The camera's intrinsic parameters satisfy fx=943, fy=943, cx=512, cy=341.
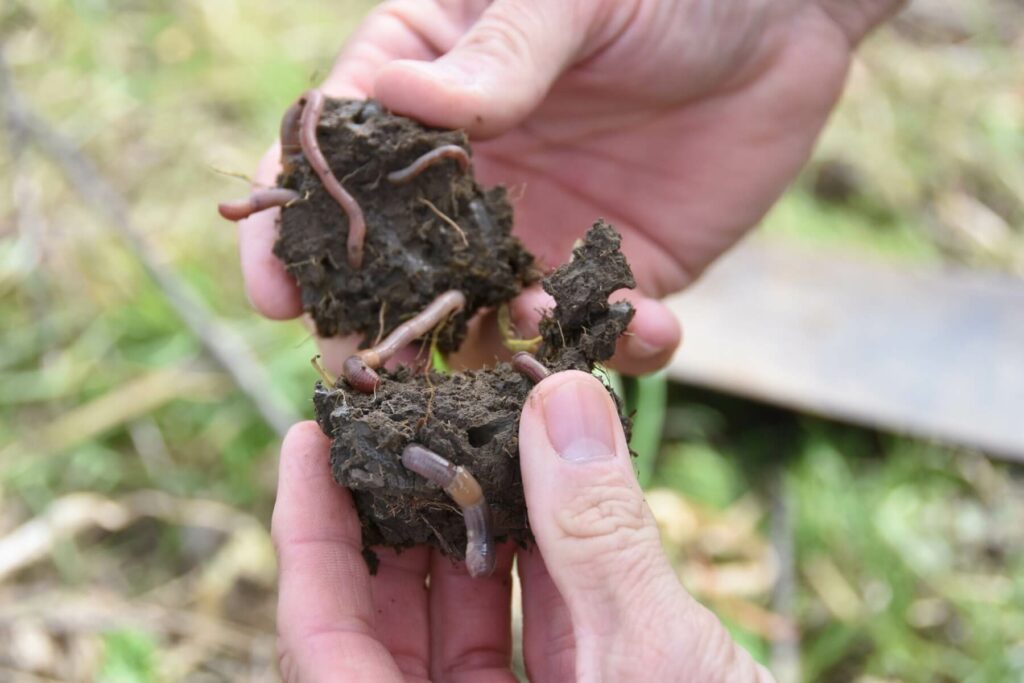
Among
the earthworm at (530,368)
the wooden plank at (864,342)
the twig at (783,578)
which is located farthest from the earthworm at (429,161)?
the wooden plank at (864,342)

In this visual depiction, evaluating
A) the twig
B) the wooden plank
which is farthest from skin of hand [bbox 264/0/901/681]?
the twig

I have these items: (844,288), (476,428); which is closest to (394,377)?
(476,428)

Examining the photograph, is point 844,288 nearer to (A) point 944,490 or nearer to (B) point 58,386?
(A) point 944,490

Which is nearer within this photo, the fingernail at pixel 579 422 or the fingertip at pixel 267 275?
the fingernail at pixel 579 422

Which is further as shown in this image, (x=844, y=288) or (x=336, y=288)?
(x=844, y=288)

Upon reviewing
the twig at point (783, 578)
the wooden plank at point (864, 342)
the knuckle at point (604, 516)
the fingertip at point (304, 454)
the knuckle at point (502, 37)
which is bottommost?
the twig at point (783, 578)

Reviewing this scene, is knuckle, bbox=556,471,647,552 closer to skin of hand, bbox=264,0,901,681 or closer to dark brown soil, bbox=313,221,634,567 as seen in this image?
skin of hand, bbox=264,0,901,681

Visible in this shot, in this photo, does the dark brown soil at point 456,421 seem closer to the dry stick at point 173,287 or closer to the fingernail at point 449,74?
the fingernail at point 449,74
